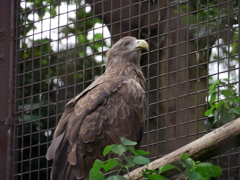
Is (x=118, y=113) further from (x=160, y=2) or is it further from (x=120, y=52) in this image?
(x=160, y=2)

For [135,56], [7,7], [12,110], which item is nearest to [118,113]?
[135,56]

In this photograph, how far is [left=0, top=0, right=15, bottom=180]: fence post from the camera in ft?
20.2

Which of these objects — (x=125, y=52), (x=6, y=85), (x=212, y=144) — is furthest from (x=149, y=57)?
(x=212, y=144)

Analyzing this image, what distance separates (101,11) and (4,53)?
1.01 meters

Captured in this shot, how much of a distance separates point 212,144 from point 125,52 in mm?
2174

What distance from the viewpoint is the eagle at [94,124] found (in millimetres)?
5086

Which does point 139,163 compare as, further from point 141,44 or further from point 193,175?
point 141,44

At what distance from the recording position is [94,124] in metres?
5.21

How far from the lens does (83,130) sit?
16.9 feet

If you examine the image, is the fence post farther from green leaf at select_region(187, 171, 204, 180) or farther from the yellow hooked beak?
green leaf at select_region(187, 171, 204, 180)

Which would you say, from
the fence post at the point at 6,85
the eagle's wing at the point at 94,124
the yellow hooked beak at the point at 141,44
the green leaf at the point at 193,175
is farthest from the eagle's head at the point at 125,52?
the green leaf at the point at 193,175

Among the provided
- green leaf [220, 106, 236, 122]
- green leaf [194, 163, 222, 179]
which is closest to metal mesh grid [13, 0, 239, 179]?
green leaf [220, 106, 236, 122]

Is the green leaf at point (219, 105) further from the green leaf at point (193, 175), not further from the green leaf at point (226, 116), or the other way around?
the green leaf at point (193, 175)

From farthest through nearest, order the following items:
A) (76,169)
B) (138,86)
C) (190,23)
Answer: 1. (190,23)
2. (138,86)
3. (76,169)
